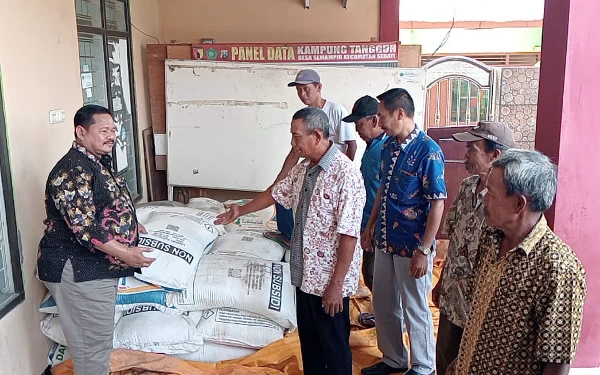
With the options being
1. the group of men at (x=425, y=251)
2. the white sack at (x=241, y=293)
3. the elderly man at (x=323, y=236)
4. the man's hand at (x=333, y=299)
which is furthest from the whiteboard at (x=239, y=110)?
the man's hand at (x=333, y=299)

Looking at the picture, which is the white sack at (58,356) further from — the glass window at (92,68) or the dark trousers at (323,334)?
the glass window at (92,68)

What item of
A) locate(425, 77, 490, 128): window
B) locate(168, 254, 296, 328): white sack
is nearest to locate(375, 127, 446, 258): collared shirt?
locate(168, 254, 296, 328): white sack

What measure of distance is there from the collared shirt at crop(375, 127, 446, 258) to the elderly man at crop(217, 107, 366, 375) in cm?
32

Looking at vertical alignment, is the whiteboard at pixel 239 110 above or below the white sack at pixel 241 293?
above

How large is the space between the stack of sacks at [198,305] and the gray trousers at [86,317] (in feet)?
1.31

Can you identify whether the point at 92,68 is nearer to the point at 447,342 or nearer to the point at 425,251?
the point at 425,251

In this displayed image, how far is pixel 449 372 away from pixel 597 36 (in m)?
1.62

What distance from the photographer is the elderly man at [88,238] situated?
2.25 metres

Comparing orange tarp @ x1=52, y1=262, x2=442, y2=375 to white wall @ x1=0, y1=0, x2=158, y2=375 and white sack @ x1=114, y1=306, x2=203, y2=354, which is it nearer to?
white sack @ x1=114, y1=306, x2=203, y2=354

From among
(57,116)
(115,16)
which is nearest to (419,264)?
(57,116)

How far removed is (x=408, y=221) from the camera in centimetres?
261

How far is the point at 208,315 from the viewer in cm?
313

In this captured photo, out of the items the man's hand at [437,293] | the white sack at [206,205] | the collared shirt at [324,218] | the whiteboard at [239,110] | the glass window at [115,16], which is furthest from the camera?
the whiteboard at [239,110]

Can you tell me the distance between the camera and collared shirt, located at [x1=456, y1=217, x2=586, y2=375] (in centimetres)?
135
